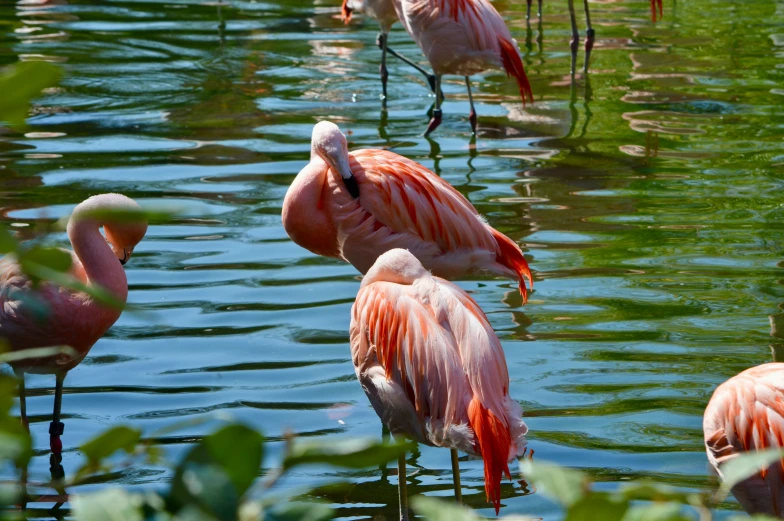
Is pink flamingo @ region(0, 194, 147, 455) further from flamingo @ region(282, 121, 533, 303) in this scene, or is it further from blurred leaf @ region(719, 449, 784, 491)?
blurred leaf @ region(719, 449, 784, 491)

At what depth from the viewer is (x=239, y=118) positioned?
812cm

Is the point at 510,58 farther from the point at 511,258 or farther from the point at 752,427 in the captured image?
the point at 752,427

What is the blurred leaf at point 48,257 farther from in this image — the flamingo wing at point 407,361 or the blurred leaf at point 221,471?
the flamingo wing at point 407,361

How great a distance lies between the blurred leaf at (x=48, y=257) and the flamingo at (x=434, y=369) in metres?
2.22

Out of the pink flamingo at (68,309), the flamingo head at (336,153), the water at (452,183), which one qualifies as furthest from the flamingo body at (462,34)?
the pink flamingo at (68,309)

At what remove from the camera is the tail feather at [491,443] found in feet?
9.25

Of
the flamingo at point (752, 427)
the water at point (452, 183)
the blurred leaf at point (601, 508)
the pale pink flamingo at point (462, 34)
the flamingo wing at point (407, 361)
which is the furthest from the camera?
the pale pink flamingo at point (462, 34)

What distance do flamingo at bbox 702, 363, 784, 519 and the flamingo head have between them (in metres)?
1.79

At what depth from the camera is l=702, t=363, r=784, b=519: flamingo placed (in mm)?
2637

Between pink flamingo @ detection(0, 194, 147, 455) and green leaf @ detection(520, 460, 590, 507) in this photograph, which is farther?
pink flamingo @ detection(0, 194, 147, 455)

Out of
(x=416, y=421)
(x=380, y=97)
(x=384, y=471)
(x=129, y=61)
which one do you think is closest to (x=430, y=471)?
(x=384, y=471)

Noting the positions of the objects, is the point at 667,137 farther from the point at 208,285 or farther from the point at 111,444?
the point at 111,444

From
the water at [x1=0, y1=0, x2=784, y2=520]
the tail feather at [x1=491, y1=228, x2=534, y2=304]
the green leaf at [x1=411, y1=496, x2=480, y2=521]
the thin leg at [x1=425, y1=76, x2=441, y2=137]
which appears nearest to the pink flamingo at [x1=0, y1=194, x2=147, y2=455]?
the water at [x1=0, y1=0, x2=784, y2=520]

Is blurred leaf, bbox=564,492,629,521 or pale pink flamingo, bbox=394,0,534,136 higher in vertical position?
blurred leaf, bbox=564,492,629,521
